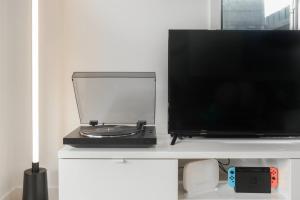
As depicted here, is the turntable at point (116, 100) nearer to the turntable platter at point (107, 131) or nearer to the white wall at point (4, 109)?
the turntable platter at point (107, 131)

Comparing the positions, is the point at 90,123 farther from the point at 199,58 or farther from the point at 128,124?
the point at 199,58

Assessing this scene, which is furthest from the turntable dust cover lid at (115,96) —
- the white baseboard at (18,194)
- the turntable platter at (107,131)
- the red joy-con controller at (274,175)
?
the red joy-con controller at (274,175)

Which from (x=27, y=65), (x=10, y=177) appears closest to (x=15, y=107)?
(x=27, y=65)

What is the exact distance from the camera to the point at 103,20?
1.90m

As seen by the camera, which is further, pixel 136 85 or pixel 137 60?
pixel 137 60

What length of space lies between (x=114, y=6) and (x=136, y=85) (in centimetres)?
53

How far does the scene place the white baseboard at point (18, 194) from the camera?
5.96 feet

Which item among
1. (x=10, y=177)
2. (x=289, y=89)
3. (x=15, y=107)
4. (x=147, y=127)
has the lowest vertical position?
(x=10, y=177)

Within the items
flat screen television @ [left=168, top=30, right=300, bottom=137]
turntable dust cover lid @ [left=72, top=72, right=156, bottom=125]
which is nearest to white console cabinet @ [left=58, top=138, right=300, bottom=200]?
flat screen television @ [left=168, top=30, right=300, bottom=137]

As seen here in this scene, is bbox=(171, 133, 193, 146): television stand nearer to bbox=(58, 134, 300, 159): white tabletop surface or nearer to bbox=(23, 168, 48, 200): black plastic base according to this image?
bbox=(58, 134, 300, 159): white tabletop surface

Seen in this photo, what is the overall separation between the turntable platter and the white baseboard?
1.72 feet

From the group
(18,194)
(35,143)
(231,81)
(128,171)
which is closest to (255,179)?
(231,81)

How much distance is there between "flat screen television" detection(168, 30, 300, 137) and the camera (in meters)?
1.70

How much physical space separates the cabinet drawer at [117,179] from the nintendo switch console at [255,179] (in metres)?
0.39
